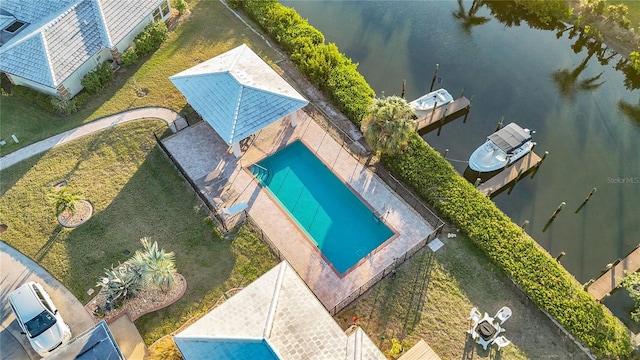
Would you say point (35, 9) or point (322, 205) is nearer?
point (322, 205)

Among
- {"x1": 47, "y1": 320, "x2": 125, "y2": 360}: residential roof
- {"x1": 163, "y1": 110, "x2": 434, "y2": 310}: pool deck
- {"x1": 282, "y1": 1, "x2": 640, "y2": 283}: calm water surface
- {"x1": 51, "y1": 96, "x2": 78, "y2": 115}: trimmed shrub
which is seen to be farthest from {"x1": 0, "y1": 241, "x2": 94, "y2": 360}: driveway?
{"x1": 282, "y1": 1, "x2": 640, "y2": 283}: calm water surface

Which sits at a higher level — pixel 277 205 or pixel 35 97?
pixel 277 205

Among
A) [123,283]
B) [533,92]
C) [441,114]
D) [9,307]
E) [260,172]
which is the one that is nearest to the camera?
[123,283]

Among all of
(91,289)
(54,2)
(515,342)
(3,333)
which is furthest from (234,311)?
(54,2)

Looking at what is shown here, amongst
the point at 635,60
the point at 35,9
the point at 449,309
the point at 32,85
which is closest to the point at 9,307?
the point at 32,85

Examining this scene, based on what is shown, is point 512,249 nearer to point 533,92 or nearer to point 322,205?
point 322,205

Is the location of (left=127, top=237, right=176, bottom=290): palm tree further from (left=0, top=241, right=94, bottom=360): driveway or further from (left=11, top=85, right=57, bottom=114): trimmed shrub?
(left=11, top=85, right=57, bottom=114): trimmed shrub
